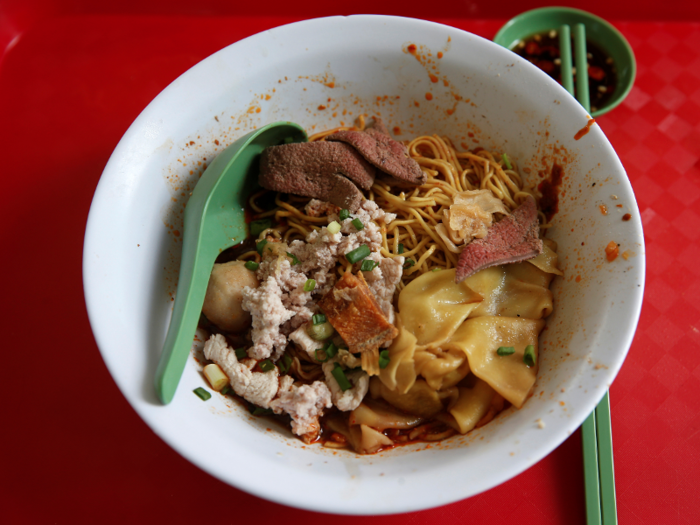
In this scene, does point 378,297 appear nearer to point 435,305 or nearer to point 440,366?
point 435,305

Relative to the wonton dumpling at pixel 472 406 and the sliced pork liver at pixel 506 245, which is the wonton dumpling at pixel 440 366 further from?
the sliced pork liver at pixel 506 245

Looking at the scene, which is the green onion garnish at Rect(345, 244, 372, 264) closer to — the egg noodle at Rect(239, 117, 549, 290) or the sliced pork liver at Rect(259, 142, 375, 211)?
the egg noodle at Rect(239, 117, 549, 290)

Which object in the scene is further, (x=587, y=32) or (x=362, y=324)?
(x=587, y=32)

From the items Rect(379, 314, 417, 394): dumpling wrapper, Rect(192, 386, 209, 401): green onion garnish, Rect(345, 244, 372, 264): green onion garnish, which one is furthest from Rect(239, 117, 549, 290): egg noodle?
Rect(192, 386, 209, 401): green onion garnish

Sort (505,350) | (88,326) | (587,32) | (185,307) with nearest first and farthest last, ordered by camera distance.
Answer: (185,307), (505,350), (88,326), (587,32)

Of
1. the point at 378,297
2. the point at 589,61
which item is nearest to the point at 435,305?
the point at 378,297

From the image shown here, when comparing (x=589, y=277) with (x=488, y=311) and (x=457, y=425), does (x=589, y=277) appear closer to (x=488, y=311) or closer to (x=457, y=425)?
(x=488, y=311)
